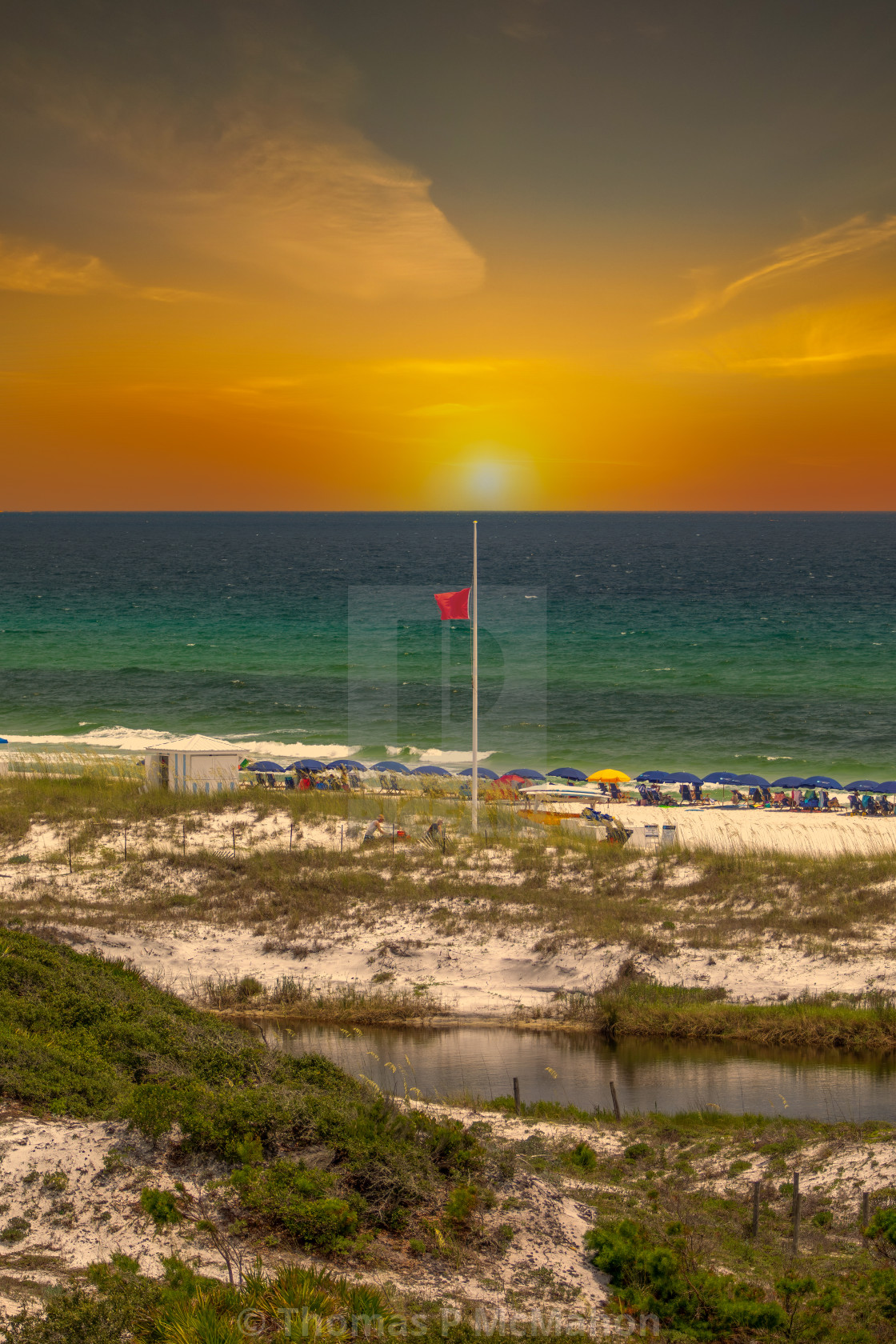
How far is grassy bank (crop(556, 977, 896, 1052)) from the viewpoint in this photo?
16.8m

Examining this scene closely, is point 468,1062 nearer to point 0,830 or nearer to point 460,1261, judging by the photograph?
point 460,1261

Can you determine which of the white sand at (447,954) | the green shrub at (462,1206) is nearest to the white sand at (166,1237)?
the green shrub at (462,1206)

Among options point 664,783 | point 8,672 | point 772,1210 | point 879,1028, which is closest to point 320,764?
point 664,783

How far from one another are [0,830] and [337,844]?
904 cm

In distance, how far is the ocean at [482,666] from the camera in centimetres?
4712

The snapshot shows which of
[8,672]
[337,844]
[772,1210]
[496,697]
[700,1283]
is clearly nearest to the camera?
[700,1283]

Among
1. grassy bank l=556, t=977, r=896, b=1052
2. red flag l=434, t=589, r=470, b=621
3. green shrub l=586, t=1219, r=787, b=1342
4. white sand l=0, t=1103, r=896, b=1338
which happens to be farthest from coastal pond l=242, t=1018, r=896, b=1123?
red flag l=434, t=589, r=470, b=621

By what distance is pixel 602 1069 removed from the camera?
1619 cm

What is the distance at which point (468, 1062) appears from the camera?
641 inches

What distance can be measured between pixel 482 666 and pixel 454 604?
44041mm

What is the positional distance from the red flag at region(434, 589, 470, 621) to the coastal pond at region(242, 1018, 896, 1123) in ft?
38.1

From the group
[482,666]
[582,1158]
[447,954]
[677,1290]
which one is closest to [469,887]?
[447,954]

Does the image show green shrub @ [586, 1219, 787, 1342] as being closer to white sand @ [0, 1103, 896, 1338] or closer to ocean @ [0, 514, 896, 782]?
white sand @ [0, 1103, 896, 1338]

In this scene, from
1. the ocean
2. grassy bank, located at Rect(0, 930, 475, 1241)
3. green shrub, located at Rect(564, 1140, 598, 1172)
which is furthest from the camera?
the ocean
